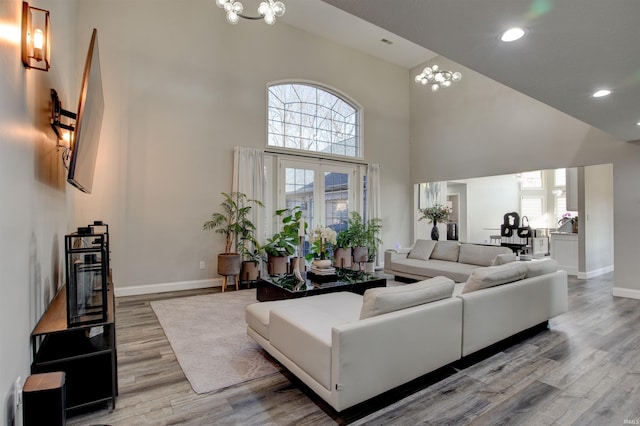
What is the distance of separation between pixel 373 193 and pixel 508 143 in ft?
9.87

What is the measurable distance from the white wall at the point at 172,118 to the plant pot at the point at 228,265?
0.58 meters

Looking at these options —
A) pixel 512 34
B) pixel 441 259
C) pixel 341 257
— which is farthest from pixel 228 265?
pixel 512 34

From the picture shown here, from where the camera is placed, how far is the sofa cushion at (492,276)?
2822 mm

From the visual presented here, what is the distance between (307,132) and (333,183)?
1283 mm

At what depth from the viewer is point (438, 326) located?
7.59ft

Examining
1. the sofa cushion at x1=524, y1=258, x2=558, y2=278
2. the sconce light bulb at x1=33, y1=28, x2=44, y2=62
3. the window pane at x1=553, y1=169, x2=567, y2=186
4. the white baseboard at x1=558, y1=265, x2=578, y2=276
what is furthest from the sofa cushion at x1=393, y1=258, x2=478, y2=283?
the window pane at x1=553, y1=169, x2=567, y2=186

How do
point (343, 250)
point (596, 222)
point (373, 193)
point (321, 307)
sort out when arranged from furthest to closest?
point (373, 193)
point (343, 250)
point (596, 222)
point (321, 307)

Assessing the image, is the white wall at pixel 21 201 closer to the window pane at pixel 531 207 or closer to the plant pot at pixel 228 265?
the plant pot at pixel 228 265

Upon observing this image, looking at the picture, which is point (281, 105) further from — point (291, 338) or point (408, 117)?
point (291, 338)

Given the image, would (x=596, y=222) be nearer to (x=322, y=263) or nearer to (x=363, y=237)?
(x=363, y=237)

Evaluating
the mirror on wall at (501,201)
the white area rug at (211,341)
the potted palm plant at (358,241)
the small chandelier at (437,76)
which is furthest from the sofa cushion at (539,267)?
the mirror on wall at (501,201)

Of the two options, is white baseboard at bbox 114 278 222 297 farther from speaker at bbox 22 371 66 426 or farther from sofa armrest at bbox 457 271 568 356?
sofa armrest at bbox 457 271 568 356

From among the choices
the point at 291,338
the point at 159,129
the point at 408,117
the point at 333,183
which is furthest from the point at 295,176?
the point at 291,338

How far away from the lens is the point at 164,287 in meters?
5.30
